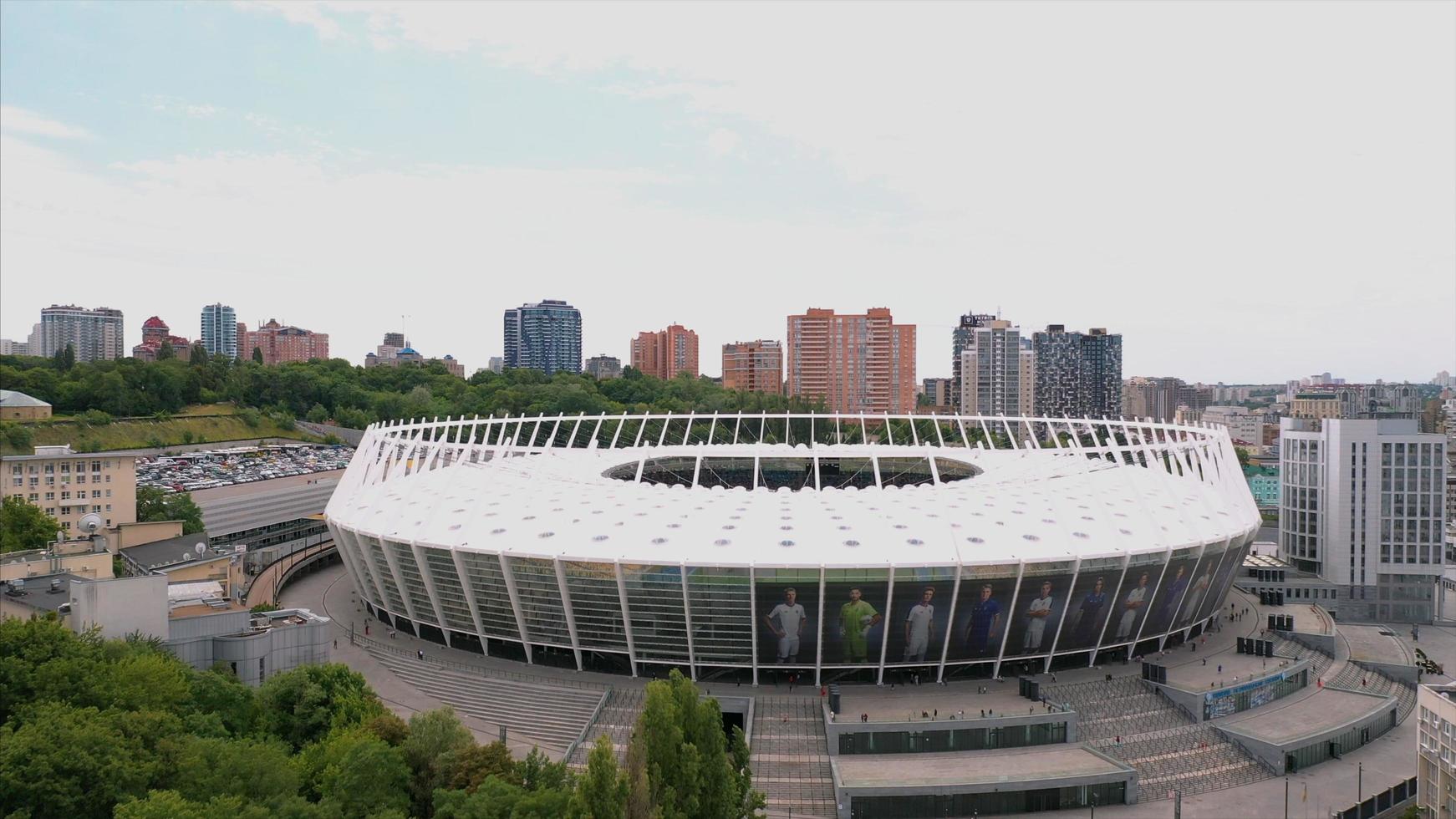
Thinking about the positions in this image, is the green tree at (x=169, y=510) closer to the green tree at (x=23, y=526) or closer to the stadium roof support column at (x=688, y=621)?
the green tree at (x=23, y=526)

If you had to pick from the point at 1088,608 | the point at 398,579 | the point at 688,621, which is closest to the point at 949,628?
the point at 1088,608

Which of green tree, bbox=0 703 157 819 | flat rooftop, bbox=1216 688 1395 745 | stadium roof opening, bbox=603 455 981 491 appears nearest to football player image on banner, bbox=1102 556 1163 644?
flat rooftop, bbox=1216 688 1395 745

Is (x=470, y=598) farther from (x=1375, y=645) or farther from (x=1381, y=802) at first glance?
(x=1375, y=645)

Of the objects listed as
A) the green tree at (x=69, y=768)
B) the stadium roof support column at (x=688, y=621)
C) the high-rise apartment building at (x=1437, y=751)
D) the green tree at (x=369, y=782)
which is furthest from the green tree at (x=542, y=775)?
the high-rise apartment building at (x=1437, y=751)

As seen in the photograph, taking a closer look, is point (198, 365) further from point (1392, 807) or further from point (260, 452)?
point (1392, 807)

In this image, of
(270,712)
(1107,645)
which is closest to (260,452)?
(270,712)

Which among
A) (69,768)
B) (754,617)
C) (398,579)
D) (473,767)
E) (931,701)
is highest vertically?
(398,579)
